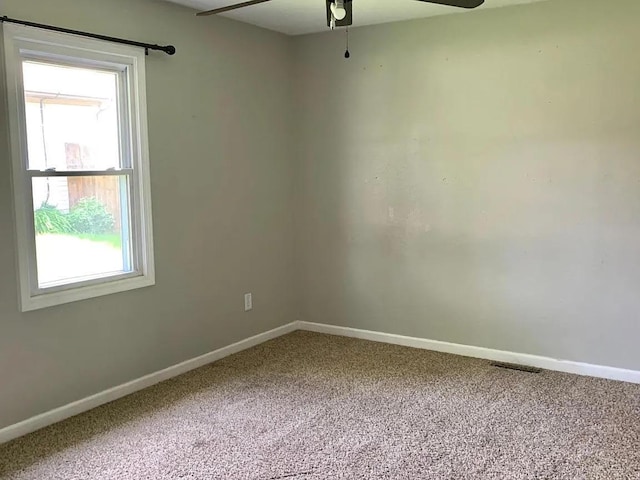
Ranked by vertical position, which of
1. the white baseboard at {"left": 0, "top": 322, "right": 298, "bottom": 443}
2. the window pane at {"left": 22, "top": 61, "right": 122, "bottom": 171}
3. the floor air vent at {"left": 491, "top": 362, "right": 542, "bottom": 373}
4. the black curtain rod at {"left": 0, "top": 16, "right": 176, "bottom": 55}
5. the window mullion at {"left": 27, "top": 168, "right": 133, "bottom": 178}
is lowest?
the floor air vent at {"left": 491, "top": 362, "right": 542, "bottom": 373}

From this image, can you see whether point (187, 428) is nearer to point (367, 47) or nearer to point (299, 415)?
point (299, 415)

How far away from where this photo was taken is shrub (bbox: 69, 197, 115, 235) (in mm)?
3246

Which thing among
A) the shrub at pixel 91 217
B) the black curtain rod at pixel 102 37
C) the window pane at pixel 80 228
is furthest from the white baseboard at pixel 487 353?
the black curtain rod at pixel 102 37

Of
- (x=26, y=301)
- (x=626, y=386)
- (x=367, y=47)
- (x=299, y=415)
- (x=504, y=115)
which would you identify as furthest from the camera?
(x=367, y=47)

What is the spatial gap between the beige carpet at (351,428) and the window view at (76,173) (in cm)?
84

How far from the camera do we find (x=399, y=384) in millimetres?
3586

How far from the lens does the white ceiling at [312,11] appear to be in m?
3.61

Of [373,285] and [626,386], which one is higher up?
[373,285]

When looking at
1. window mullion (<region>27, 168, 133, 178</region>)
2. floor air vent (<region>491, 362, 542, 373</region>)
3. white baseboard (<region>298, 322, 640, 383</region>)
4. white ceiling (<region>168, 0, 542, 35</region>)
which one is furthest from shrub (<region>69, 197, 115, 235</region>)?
floor air vent (<region>491, 362, 542, 373</region>)

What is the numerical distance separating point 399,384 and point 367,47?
2374mm

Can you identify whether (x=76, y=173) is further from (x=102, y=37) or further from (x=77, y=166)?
(x=102, y=37)

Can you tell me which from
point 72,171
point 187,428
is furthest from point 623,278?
point 72,171

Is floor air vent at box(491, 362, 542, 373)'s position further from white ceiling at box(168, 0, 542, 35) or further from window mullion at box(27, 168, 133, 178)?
window mullion at box(27, 168, 133, 178)

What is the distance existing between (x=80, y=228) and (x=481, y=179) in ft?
8.27
